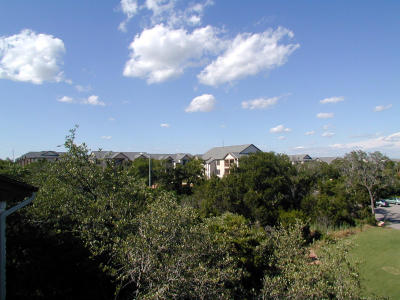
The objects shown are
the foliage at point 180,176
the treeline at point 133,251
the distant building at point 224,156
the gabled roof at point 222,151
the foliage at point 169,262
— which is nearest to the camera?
the foliage at point 169,262

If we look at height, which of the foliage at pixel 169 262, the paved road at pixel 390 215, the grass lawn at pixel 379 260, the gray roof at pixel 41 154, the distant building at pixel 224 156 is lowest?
the paved road at pixel 390 215

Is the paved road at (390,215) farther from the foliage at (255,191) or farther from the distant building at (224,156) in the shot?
Result: the distant building at (224,156)

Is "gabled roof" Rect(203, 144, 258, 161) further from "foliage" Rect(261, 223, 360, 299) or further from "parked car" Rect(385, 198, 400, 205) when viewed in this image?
"foliage" Rect(261, 223, 360, 299)

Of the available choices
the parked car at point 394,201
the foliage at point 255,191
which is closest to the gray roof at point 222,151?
the foliage at point 255,191

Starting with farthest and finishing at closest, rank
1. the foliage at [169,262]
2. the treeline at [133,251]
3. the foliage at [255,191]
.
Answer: the foliage at [255,191] → the treeline at [133,251] → the foliage at [169,262]

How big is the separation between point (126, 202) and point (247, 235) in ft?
18.4

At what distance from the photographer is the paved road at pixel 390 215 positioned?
2639 cm

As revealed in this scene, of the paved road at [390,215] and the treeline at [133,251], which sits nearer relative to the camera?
the treeline at [133,251]

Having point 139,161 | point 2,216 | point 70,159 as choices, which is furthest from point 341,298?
point 139,161

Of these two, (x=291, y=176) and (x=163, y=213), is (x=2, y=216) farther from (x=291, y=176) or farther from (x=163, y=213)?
(x=291, y=176)

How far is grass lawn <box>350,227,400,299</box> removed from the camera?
11.1 metres

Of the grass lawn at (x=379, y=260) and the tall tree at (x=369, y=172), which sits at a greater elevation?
the tall tree at (x=369, y=172)

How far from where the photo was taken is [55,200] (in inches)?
284

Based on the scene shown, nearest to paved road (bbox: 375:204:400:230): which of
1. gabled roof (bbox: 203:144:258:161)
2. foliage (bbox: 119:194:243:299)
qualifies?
gabled roof (bbox: 203:144:258:161)
